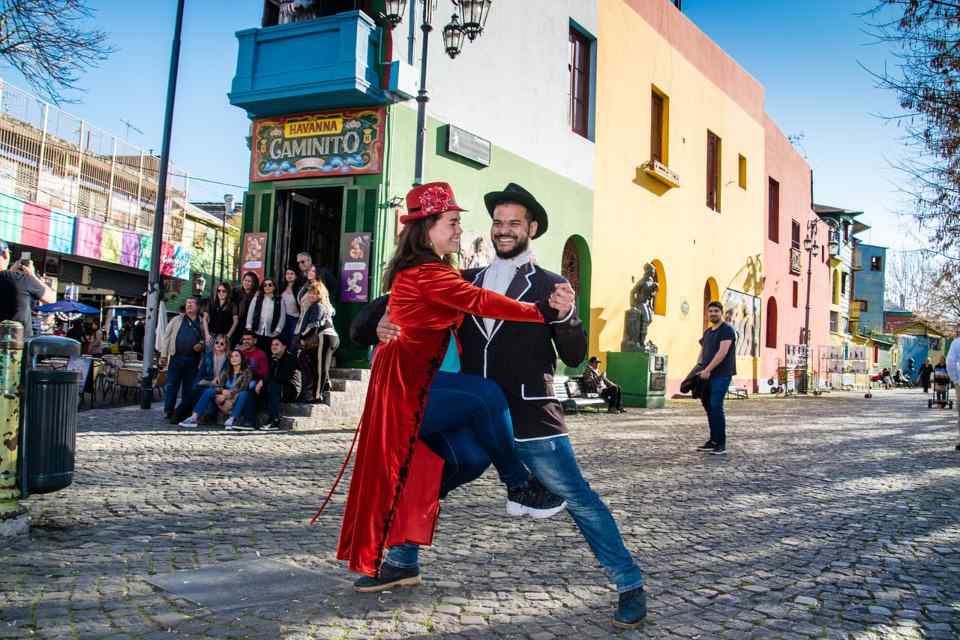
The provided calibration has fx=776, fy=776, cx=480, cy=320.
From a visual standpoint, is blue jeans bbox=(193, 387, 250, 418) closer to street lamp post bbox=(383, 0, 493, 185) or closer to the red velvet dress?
street lamp post bbox=(383, 0, 493, 185)

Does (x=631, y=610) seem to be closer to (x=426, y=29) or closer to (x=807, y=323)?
Answer: (x=426, y=29)

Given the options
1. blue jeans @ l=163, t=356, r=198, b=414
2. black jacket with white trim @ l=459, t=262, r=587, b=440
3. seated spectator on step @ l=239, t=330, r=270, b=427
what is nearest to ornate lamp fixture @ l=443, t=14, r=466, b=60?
seated spectator on step @ l=239, t=330, r=270, b=427

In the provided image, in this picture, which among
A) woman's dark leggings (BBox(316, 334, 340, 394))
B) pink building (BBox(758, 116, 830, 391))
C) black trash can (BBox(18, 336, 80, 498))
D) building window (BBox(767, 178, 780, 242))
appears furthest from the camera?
building window (BBox(767, 178, 780, 242))

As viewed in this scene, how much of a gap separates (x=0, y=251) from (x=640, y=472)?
6.07 m

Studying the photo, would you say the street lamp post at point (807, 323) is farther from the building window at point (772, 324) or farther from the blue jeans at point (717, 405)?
the blue jeans at point (717, 405)

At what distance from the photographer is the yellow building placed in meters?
18.0

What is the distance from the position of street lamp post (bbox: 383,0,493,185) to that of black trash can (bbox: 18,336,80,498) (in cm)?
608

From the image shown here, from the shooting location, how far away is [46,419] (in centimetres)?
466

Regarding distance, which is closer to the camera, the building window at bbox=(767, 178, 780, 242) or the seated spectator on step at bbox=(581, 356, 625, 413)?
the seated spectator on step at bbox=(581, 356, 625, 413)

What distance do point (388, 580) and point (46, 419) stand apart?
2497 mm

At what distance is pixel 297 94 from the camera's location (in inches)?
470

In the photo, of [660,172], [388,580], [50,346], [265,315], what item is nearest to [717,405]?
[265,315]

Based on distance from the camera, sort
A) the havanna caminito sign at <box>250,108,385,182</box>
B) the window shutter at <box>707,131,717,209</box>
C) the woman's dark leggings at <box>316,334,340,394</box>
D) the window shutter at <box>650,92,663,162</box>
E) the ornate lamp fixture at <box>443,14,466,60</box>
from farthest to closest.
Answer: the window shutter at <box>707,131,717,209</box>, the window shutter at <box>650,92,663,162</box>, the havanna caminito sign at <box>250,108,385,182</box>, the ornate lamp fixture at <box>443,14,466,60</box>, the woman's dark leggings at <box>316,334,340,394</box>

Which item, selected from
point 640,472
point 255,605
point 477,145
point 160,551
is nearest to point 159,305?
point 477,145
